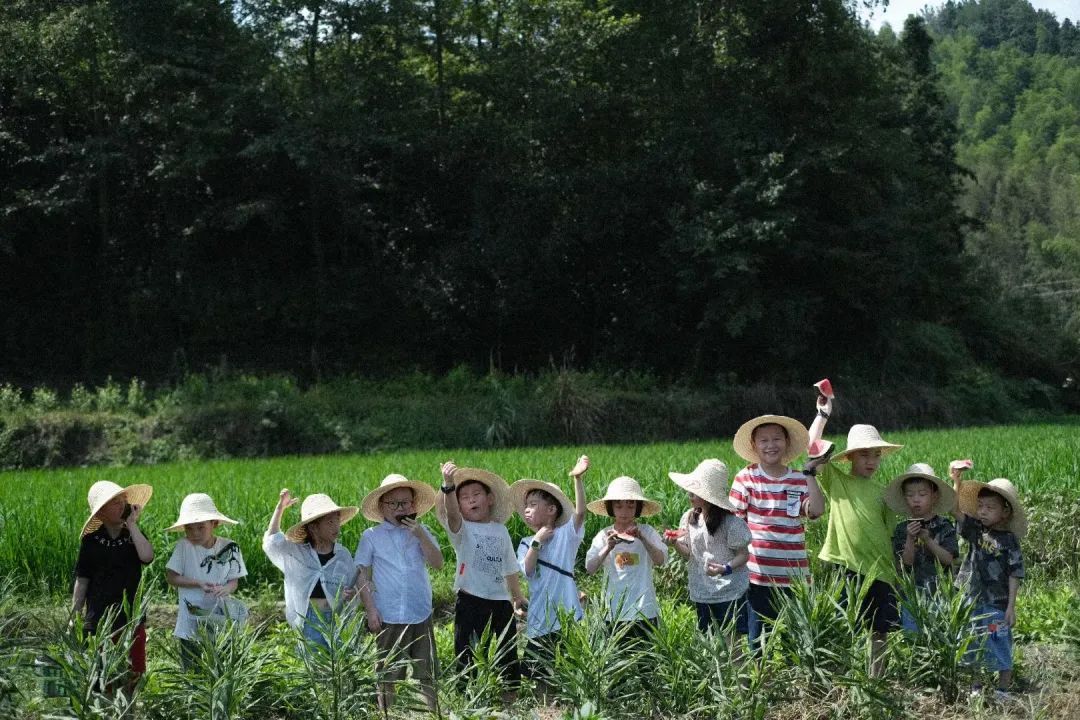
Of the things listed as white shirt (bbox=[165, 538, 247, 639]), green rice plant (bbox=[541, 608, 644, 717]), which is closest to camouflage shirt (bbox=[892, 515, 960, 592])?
green rice plant (bbox=[541, 608, 644, 717])

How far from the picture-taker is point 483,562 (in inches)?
246

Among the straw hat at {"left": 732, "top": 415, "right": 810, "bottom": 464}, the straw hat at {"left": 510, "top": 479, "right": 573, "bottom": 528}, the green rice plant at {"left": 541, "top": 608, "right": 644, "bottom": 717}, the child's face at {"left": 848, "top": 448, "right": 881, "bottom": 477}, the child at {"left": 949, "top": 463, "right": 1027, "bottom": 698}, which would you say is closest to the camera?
the green rice plant at {"left": 541, "top": 608, "right": 644, "bottom": 717}

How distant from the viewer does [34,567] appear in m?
9.34

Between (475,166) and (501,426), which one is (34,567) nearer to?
(501,426)

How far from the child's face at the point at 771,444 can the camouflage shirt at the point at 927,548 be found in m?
0.78

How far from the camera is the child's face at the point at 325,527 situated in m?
6.09

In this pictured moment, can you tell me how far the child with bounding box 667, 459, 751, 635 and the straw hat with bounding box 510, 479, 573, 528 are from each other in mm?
584

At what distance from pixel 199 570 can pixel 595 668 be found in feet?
7.20

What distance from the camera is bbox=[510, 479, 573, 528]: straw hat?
622 centimetres

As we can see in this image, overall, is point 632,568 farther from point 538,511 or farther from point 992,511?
point 992,511

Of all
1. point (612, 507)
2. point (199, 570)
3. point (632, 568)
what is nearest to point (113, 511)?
point (199, 570)

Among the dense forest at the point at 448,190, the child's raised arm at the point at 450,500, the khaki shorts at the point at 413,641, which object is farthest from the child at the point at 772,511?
the dense forest at the point at 448,190

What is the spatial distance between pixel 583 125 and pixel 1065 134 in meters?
72.2

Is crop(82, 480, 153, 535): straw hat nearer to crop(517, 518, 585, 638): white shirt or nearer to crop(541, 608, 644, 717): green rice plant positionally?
crop(517, 518, 585, 638): white shirt
